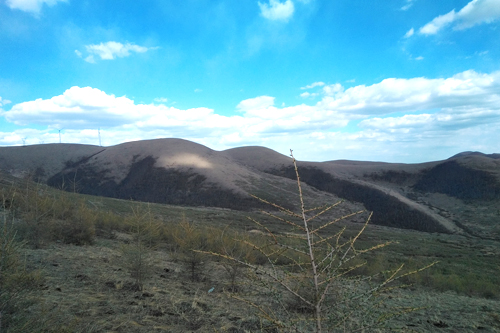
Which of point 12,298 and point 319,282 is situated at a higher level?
point 319,282

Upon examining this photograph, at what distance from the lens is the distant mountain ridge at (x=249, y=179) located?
46312 mm

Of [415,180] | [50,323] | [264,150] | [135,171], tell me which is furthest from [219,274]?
[264,150]

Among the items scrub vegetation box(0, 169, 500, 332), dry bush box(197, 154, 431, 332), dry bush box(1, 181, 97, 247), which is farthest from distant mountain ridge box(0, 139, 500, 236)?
dry bush box(197, 154, 431, 332)

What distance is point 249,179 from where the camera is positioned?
187ft

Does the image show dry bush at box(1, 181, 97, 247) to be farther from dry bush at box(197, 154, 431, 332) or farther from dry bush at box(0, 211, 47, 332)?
dry bush at box(197, 154, 431, 332)

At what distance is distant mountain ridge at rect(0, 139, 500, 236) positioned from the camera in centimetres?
4631

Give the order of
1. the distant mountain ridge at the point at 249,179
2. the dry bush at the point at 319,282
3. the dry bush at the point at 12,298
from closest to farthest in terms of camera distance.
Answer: the dry bush at the point at 319,282
the dry bush at the point at 12,298
the distant mountain ridge at the point at 249,179

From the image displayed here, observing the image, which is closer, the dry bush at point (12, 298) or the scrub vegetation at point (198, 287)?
the scrub vegetation at point (198, 287)

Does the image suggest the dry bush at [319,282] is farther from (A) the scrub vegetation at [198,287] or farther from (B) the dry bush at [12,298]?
(B) the dry bush at [12,298]

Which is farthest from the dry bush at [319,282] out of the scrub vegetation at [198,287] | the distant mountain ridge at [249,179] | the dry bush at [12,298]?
the distant mountain ridge at [249,179]

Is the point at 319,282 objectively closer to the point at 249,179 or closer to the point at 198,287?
the point at 198,287

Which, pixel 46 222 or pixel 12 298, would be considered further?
pixel 46 222

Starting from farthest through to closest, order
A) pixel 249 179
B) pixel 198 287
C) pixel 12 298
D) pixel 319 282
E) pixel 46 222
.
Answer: pixel 249 179 < pixel 46 222 < pixel 198 287 < pixel 12 298 < pixel 319 282

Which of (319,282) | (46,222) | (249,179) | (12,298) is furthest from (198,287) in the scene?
A: (249,179)
